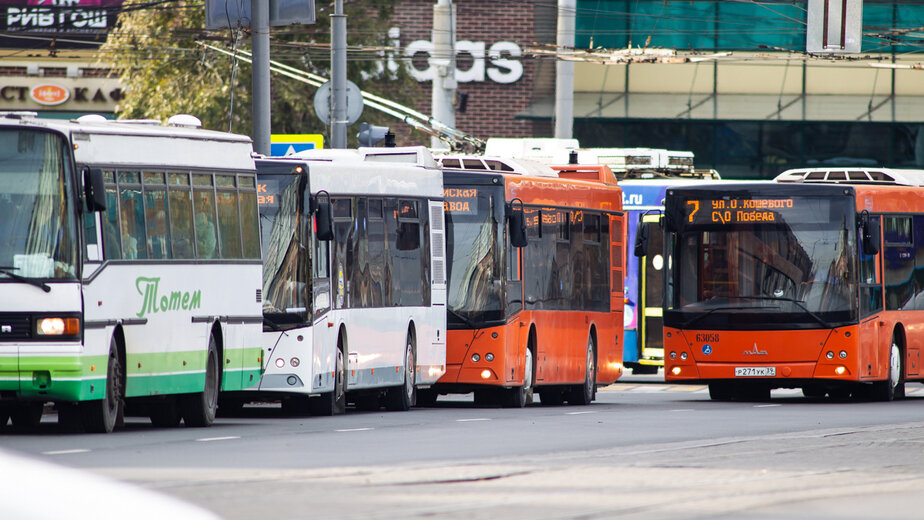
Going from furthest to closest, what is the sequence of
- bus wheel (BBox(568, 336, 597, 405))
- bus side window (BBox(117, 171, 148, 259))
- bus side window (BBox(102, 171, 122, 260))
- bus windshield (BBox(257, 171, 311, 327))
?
bus wheel (BBox(568, 336, 597, 405)) → bus windshield (BBox(257, 171, 311, 327)) → bus side window (BBox(117, 171, 148, 259)) → bus side window (BBox(102, 171, 122, 260))

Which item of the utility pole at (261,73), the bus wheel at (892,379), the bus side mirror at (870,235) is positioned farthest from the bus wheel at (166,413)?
the bus wheel at (892,379)

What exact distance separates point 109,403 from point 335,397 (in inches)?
198

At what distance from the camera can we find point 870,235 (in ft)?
84.4

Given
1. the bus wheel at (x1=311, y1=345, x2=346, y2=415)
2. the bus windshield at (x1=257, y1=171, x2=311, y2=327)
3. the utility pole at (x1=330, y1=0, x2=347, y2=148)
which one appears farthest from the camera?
the utility pole at (x1=330, y1=0, x2=347, y2=148)

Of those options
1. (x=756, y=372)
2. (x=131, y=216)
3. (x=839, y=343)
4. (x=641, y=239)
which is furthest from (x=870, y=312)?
(x=131, y=216)

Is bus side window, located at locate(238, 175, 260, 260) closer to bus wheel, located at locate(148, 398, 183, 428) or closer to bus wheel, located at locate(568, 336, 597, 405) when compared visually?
bus wheel, located at locate(148, 398, 183, 428)

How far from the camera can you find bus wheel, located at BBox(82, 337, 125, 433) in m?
15.7

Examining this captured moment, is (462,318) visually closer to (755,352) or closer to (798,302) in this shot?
(755,352)

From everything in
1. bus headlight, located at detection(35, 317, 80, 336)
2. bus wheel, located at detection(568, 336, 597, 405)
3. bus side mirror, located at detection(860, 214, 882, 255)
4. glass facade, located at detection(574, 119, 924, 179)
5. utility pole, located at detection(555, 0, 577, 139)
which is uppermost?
utility pole, located at detection(555, 0, 577, 139)

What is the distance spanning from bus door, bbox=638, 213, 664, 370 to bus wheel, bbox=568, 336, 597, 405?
539 cm

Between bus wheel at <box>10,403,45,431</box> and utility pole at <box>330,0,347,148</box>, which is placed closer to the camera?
bus wheel at <box>10,403,45,431</box>

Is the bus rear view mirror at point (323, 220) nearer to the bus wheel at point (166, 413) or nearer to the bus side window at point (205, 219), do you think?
the bus side window at point (205, 219)

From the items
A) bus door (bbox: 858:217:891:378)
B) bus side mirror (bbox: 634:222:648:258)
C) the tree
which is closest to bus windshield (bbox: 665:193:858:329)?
bus door (bbox: 858:217:891:378)

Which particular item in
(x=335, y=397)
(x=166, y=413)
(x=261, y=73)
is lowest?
(x=335, y=397)
